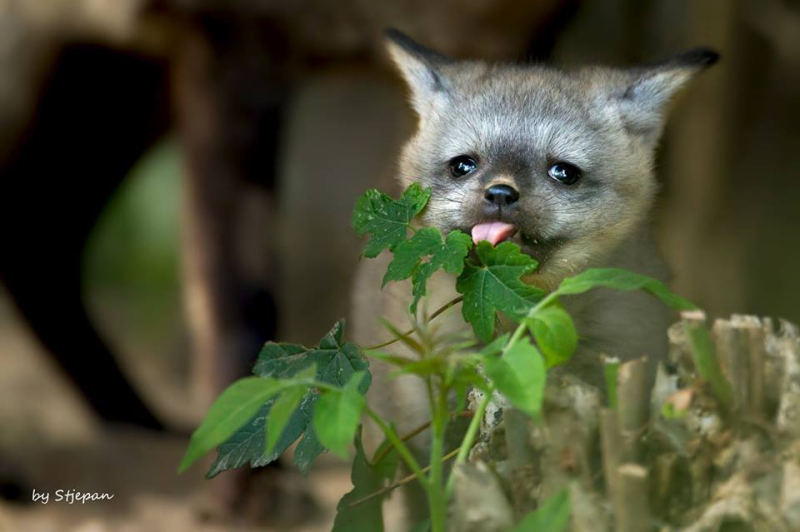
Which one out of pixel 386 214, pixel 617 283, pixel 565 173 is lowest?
pixel 617 283

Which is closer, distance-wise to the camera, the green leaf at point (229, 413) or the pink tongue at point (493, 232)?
the green leaf at point (229, 413)

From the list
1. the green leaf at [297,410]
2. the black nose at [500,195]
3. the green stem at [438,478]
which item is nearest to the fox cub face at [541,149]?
the black nose at [500,195]

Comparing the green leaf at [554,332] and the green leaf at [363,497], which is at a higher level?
the green leaf at [554,332]

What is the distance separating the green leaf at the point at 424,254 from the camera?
8.61 ft

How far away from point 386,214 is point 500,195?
689 mm

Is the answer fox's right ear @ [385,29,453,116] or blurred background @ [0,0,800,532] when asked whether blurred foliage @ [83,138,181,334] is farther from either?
fox's right ear @ [385,29,453,116]

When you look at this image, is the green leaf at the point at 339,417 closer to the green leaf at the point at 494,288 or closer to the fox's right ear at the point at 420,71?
the green leaf at the point at 494,288

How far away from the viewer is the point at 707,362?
2.27m

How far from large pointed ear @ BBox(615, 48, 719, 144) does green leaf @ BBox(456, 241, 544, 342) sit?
1675 millimetres

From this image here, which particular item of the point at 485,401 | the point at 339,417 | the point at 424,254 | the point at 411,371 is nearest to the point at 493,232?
the point at 424,254

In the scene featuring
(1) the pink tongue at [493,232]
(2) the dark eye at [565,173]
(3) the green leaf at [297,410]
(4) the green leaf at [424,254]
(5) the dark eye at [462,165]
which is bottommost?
(3) the green leaf at [297,410]

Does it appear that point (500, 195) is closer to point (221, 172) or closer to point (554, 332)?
point (554, 332)

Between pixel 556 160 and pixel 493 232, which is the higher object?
pixel 556 160

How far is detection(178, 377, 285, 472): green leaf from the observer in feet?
6.86
